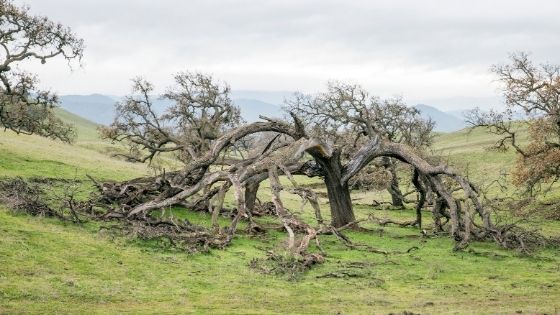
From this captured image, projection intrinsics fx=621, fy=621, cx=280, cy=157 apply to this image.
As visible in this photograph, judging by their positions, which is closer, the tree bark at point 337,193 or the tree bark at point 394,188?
the tree bark at point 337,193

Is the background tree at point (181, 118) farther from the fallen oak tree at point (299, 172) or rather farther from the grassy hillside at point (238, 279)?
the grassy hillside at point (238, 279)

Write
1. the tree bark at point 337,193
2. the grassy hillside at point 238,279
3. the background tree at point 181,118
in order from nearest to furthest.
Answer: the grassy hillside at point 238,279
the tree bark at point 337,193
the background tree at point 181,118

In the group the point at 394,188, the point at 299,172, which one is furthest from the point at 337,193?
the point at 394,188

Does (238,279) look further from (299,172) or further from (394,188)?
(394,188)

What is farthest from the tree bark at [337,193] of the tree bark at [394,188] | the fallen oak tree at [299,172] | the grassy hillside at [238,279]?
the tree bark at [394,188]

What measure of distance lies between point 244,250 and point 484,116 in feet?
80.9

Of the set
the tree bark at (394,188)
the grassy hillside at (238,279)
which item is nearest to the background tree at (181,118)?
the tree bark at (394,188)

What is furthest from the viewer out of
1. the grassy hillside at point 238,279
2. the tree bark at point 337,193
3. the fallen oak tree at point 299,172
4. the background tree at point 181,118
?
the background tree at point 181,118

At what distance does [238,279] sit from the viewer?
57.9 ft

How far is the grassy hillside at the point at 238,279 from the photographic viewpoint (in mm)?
14523

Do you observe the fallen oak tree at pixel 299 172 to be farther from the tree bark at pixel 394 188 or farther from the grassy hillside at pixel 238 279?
the tree bark at pixel 394 188

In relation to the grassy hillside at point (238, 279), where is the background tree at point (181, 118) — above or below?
above

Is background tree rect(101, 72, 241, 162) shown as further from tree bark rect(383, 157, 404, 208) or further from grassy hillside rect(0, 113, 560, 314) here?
grassy hillside rect(0, 113, 560, 314)

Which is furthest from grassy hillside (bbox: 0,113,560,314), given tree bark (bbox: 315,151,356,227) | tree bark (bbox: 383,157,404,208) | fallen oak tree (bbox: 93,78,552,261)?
tree bark (bbox: 383,157,404,208)
